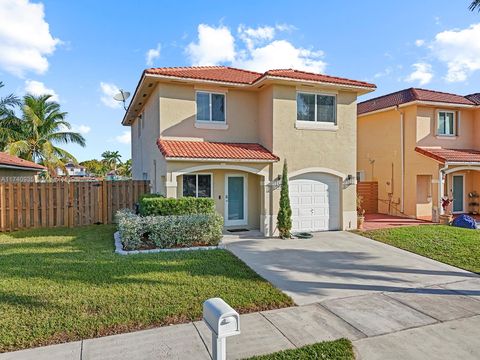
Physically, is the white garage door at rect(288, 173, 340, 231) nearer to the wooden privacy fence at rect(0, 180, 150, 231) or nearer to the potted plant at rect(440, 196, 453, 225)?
the potted plant at rect(440, 196, 453, 225)

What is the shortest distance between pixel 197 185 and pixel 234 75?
5.39 m

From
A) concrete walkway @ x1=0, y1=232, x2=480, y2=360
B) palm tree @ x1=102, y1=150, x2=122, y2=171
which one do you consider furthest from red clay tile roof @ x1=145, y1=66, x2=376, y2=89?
palm tree @ x1=102, y1=150, x2=122, y2=171

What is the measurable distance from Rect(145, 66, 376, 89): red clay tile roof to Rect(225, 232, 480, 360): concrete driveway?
6.75 m

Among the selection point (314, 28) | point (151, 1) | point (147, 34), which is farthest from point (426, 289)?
point (147, 34)

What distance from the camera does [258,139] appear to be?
48.9 ft

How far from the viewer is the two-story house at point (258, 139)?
1327 centimetres

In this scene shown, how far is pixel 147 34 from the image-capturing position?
48.8 ft

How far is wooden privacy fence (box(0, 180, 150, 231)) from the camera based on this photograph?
13680 mm

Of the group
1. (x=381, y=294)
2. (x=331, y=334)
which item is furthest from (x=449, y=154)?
(x=331, y=334)

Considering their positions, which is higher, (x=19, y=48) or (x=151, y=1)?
(x=151, y=1)

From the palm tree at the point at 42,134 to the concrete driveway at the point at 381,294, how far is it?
73.9 ft

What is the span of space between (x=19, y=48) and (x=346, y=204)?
1619 centimetres

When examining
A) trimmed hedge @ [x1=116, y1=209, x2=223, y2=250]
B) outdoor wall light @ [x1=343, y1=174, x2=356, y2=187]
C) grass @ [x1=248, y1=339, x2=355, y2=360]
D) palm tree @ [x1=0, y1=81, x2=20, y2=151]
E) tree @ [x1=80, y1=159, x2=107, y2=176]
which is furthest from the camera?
tree @ [x1=80, y1=159, x2=107, y2=176]

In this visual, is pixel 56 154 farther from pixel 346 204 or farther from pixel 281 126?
pixel 346 204
